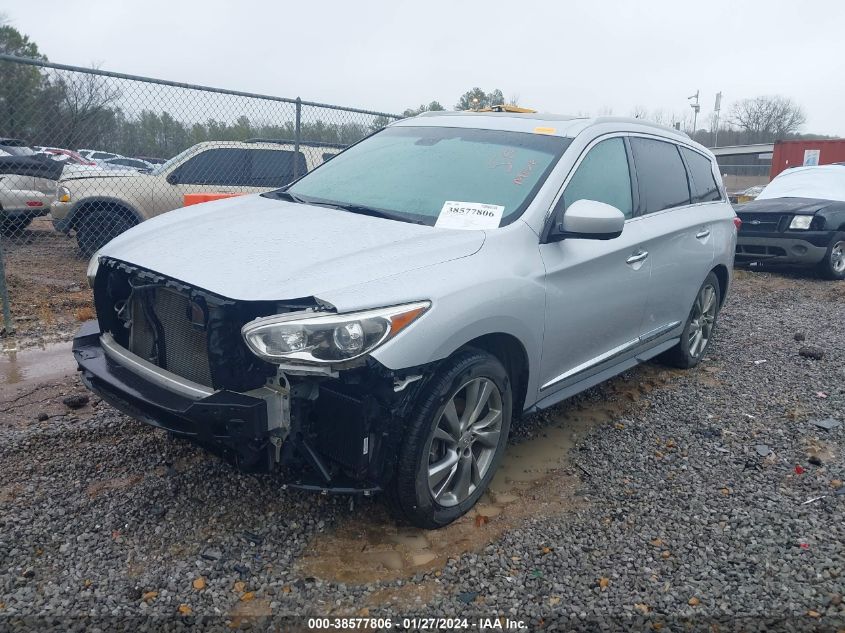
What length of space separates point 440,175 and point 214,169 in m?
5.65

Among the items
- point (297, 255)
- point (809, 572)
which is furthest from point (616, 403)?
point (297, 255)

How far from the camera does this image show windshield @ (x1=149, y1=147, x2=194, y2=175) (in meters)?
8.40

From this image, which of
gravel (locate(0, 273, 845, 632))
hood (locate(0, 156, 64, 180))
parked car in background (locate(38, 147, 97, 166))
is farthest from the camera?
hood (locate(0, 156, 64, 180))

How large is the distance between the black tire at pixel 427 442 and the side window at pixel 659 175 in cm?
197

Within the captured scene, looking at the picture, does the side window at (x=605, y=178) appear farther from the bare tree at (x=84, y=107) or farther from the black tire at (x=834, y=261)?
the black tire at (x=834, y=261)

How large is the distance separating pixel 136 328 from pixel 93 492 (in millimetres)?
814

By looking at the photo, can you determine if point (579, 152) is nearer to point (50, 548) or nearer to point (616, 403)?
point (616, 403)

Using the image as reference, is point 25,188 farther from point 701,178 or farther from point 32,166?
point 701,178

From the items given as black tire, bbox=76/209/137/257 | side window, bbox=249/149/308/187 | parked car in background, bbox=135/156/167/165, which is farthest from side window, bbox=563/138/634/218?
black tire, bbox=76/209/137/257

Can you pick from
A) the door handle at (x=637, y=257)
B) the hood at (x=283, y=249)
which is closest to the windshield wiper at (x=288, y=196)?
the hood at (x=283, y=249)

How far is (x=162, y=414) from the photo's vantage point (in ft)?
9.02

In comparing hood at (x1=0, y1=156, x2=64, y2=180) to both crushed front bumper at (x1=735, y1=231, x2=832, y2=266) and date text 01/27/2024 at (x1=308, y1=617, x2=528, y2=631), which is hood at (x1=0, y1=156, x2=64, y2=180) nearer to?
date text 01/27/2024 at (x1=308, y1=617, x2=528, y2=631)

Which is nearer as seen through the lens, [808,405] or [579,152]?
→ [579,152]

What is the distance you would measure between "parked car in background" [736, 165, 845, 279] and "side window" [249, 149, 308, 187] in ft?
21.1
